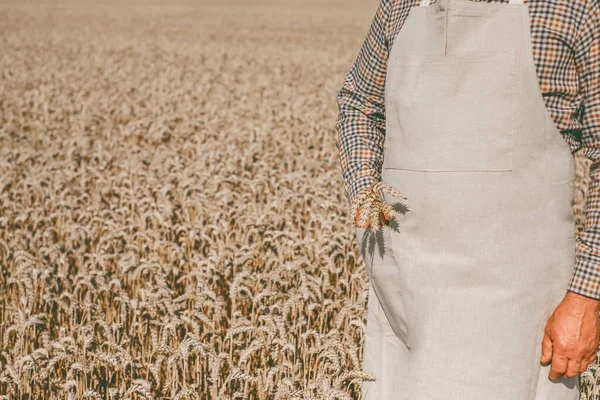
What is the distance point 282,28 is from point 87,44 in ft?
57.3

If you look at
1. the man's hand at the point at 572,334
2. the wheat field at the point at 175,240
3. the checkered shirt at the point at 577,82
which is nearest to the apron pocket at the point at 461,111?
the checkered shirt at the point at 577,82

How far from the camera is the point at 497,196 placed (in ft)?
7.05

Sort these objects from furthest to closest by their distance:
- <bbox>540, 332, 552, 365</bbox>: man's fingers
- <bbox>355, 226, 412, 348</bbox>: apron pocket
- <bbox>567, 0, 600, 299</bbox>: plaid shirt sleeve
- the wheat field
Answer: the wheat field, <bbox>355, 226, 412, 348</bbox>: apron pocket, <bbox>540, 332, 552, 365</bbox>: man's fingers, <bbox>567, 0, 600, 299</bbox>: plaid shirt sleeve

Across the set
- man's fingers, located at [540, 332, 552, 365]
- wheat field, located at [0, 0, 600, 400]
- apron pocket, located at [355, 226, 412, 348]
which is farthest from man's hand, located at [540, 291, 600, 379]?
wheat field, located at [0, 0, 600, 400]

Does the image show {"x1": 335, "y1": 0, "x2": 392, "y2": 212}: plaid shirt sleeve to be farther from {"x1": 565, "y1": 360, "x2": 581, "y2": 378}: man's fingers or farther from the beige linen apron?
{"x1": 565, "y1": 360, "x2": 581, "y2": 378}: man's fingers

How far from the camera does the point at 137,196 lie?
22.0 ft

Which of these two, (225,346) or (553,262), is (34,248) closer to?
(225,346)

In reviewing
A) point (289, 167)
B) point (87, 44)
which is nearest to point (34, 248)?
point (289, 167)

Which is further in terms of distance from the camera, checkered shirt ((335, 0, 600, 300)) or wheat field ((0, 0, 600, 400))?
wheat field ((0, 0, 600, 400))

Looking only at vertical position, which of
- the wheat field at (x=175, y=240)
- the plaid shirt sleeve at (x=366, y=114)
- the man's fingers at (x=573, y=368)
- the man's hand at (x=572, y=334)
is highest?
the plaid shirt sleeve at (x=366, y=114)

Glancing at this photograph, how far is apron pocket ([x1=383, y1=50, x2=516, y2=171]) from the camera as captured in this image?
2.13 meters

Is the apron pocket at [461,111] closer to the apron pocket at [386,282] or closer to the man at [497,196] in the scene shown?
the man at [497,196]

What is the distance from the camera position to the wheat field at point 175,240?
11.6 feet

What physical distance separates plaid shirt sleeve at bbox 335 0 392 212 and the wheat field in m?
0.70
